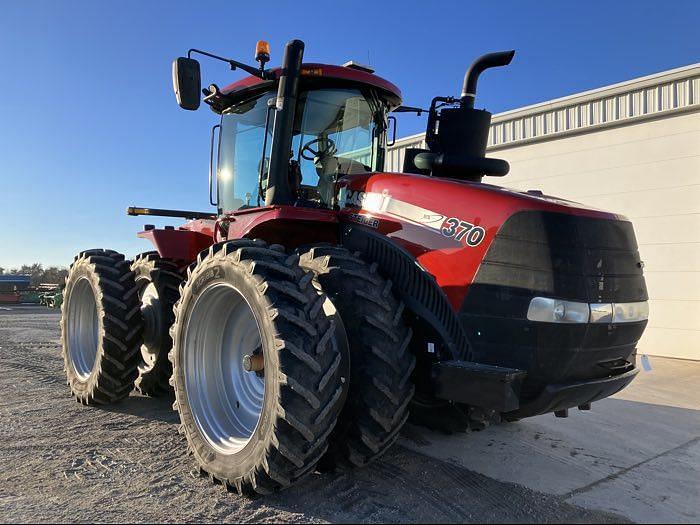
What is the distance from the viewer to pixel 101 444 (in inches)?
156

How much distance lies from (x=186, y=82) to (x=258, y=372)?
83.8 inches

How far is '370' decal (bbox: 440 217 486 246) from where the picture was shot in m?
3.01

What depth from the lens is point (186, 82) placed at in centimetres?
383

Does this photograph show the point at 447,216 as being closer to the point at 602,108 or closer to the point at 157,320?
the point at 157,320

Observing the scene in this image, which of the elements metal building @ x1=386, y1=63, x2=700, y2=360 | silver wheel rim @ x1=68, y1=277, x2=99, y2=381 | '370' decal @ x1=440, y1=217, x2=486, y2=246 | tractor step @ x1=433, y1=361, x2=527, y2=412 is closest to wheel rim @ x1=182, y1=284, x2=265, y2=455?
tractor step @ x1=433, y1=361, x2=527, y2=412

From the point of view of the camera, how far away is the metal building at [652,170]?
8750mm

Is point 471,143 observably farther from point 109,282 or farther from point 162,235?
point 109,282

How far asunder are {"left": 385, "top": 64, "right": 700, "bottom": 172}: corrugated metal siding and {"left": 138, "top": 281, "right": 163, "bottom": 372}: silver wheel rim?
4.57 metres

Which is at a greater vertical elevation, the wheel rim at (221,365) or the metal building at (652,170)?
the metal building at (652,170)

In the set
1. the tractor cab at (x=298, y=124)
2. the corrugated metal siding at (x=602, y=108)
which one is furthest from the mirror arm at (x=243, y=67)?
the corrugated metal siding at (x=602, y=108)

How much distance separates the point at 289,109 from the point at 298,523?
2647 mm

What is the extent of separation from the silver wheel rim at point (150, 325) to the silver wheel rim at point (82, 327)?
2.11 ft

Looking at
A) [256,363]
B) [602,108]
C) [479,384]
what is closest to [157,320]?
[256,363]

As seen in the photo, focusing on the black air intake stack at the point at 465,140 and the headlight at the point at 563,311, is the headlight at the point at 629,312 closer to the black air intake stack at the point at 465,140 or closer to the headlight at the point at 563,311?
the headlight at the point at 563,311
